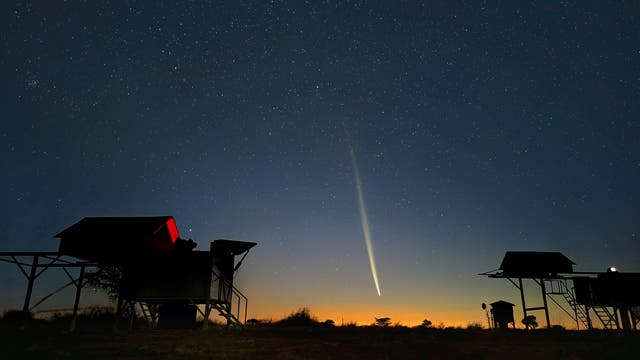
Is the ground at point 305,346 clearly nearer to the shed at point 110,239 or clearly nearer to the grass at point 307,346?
the grass at point 307,346

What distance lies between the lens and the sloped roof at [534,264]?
34812 millimetres

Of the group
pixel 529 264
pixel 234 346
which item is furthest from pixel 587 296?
pixel 234 346

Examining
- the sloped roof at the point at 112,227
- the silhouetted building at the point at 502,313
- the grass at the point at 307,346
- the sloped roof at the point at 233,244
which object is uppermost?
the sloped roof at the point at 112,227

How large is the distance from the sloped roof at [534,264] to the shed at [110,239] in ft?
90.8

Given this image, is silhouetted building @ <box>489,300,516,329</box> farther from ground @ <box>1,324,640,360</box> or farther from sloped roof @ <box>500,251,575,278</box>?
ground @ <box>1,324,640,360</box>

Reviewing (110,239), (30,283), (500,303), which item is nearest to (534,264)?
(500,303)

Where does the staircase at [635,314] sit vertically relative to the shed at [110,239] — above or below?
below

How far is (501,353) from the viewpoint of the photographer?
15.3 metres

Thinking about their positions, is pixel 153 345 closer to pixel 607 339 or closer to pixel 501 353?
pixel 501 353

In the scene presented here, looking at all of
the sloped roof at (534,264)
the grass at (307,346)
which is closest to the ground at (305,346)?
the grass at (307,346)

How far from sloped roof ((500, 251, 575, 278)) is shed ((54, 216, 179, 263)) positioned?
27662 mm

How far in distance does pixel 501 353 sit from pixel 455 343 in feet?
7.16

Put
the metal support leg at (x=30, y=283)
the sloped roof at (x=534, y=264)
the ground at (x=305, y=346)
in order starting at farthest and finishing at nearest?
the sloped roof at (x=534, y=264) < the metal support leg at (x=30, y=283) < the ground at (x=305, y=346)

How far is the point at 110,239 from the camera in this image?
24688mm
